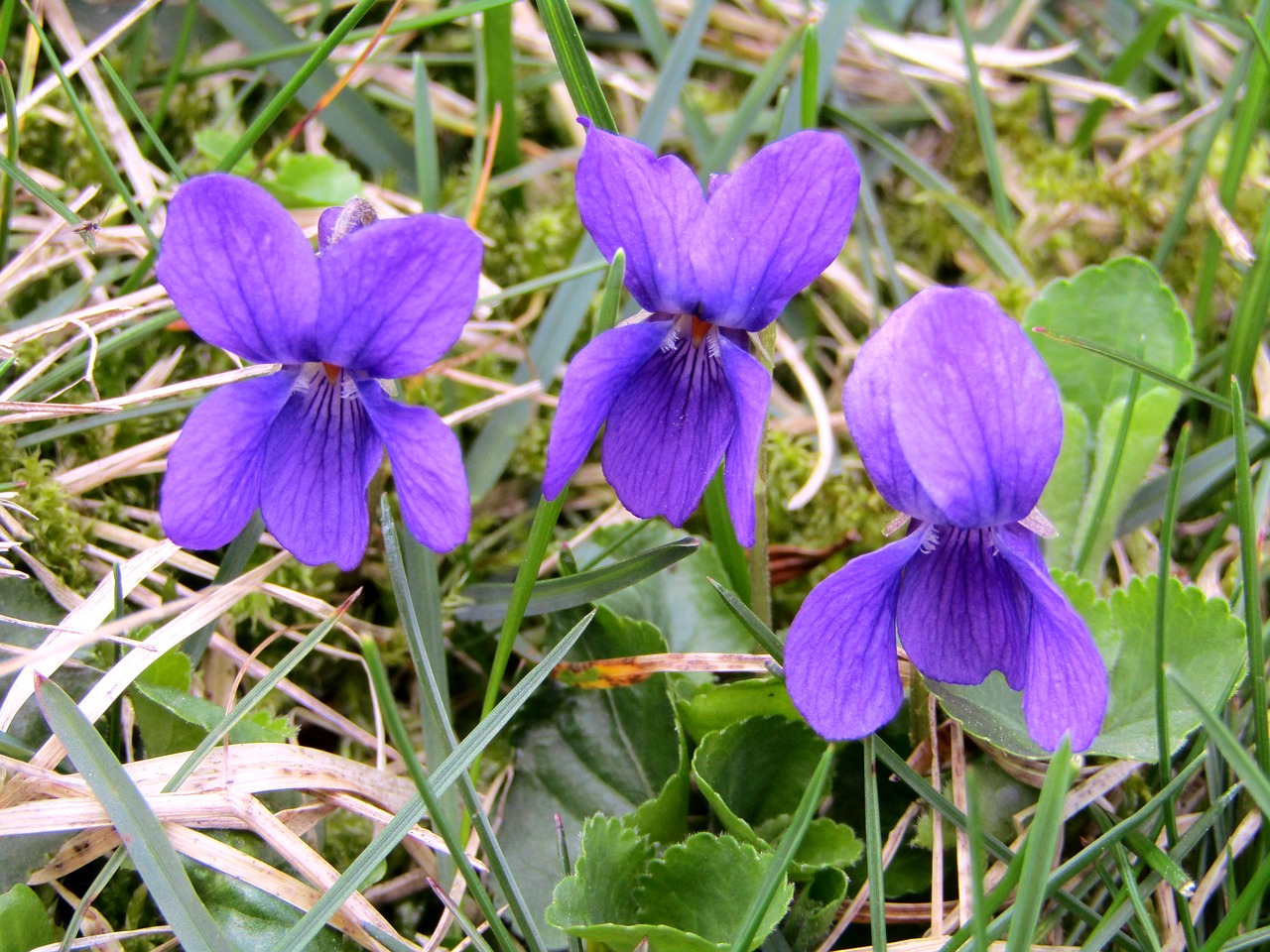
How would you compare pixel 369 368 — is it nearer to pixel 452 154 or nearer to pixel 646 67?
pixel 452 154

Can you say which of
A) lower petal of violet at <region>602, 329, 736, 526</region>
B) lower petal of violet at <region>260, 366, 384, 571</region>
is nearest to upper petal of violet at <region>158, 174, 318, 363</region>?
lower petal of violet at <region>260, 366, 384, 571</region>

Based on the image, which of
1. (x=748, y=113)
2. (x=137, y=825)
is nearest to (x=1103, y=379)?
(x=748, y=113)

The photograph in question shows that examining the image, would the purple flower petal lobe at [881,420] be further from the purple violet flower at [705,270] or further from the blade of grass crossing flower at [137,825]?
the blade of grass crossing flower at [137,825]

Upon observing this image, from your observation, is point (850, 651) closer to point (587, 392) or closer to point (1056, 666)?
point (1056, 666)

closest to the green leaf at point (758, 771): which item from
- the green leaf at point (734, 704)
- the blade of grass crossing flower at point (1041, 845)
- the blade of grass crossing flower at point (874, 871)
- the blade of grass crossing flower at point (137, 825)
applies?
the green leaf at point (734, 704)

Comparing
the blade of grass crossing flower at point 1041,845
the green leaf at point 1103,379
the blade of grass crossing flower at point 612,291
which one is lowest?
the blade of grass crossing flower at point 1041,845

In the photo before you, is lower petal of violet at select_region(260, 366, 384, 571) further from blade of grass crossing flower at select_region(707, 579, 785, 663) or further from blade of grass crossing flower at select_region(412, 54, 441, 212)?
blade of grass crossing flower at select_region(412, 54, 441, 212)
